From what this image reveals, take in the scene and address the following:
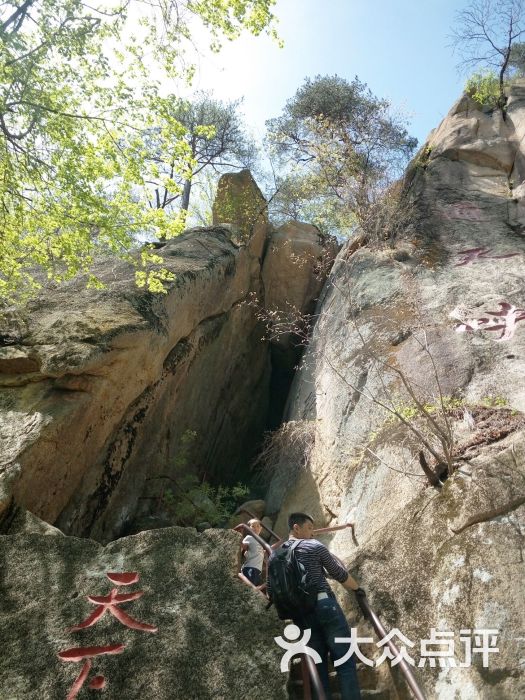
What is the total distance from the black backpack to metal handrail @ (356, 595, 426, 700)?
0.43 m

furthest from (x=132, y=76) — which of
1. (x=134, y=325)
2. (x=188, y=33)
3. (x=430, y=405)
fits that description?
(x=430, y=405)

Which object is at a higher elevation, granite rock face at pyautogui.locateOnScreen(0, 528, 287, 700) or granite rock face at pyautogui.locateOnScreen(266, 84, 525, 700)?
granite rock face at pyautogui.locateOnScreen(266, 84, 525, 700)

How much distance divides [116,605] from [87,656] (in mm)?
411

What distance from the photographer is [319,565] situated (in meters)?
3.77

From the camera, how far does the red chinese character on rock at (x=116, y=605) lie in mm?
3814

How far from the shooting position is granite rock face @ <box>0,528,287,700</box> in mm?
3438

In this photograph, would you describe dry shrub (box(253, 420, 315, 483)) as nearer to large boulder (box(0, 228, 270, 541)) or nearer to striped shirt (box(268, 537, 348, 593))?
large boulder (box(0, 228, 270, 541))

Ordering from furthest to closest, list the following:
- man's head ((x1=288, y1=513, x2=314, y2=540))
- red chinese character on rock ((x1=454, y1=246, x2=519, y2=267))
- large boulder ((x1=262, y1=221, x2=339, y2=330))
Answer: large boulder ((x1=262, y1=221, x2=339, y2=330))
red chinese character on rock ((x1=454, y1=246, x2=519, y2=267))
man's head ((x1=288, y1=513, x2=314, y2=540))

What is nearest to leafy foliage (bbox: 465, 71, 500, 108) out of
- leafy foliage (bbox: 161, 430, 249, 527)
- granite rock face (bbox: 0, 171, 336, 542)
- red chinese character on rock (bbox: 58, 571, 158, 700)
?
granite rock face (bbox: 0, 171, 336, 542)

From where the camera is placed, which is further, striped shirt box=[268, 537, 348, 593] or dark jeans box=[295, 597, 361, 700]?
striped shirt box=[268, 537, 348, 593]

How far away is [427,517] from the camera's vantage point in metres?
4.42

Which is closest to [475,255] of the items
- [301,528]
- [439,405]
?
[439,405]

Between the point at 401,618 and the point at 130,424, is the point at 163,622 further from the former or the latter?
the point at 130,424

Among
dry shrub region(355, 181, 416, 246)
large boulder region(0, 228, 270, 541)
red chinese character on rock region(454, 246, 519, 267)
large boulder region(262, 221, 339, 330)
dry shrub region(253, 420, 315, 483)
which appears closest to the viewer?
large boulder region(0, 228, 270, 541)
